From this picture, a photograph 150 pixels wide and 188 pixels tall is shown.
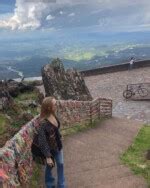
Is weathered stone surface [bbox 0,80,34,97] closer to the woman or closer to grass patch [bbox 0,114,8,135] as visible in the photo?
grass patch [bbox 0,114,8,135]

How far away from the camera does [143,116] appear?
26.8 meters

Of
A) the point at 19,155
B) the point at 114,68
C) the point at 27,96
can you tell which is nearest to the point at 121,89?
the point at 114,68

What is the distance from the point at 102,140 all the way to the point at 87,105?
12.8 ft

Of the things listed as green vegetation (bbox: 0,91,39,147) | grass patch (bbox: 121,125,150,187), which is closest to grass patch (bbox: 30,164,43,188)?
green vegetation (bbox: 0,91,39,147)

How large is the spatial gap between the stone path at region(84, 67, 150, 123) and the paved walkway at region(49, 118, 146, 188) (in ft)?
15.9

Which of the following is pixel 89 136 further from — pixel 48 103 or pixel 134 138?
pixel 48 103

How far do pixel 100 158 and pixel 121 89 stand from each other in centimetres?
1841

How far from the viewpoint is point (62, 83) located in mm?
27250

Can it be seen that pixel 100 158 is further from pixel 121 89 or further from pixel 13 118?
pixel 121 89

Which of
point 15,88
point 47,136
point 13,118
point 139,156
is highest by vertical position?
point 15,88

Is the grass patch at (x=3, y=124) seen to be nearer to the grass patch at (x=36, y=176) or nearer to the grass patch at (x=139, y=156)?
the grass patch at (x=36, y=176)

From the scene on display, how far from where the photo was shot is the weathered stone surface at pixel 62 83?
2648 cm

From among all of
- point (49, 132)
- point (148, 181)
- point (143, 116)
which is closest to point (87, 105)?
point (143, 116)

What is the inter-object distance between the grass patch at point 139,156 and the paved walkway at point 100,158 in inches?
8.4
